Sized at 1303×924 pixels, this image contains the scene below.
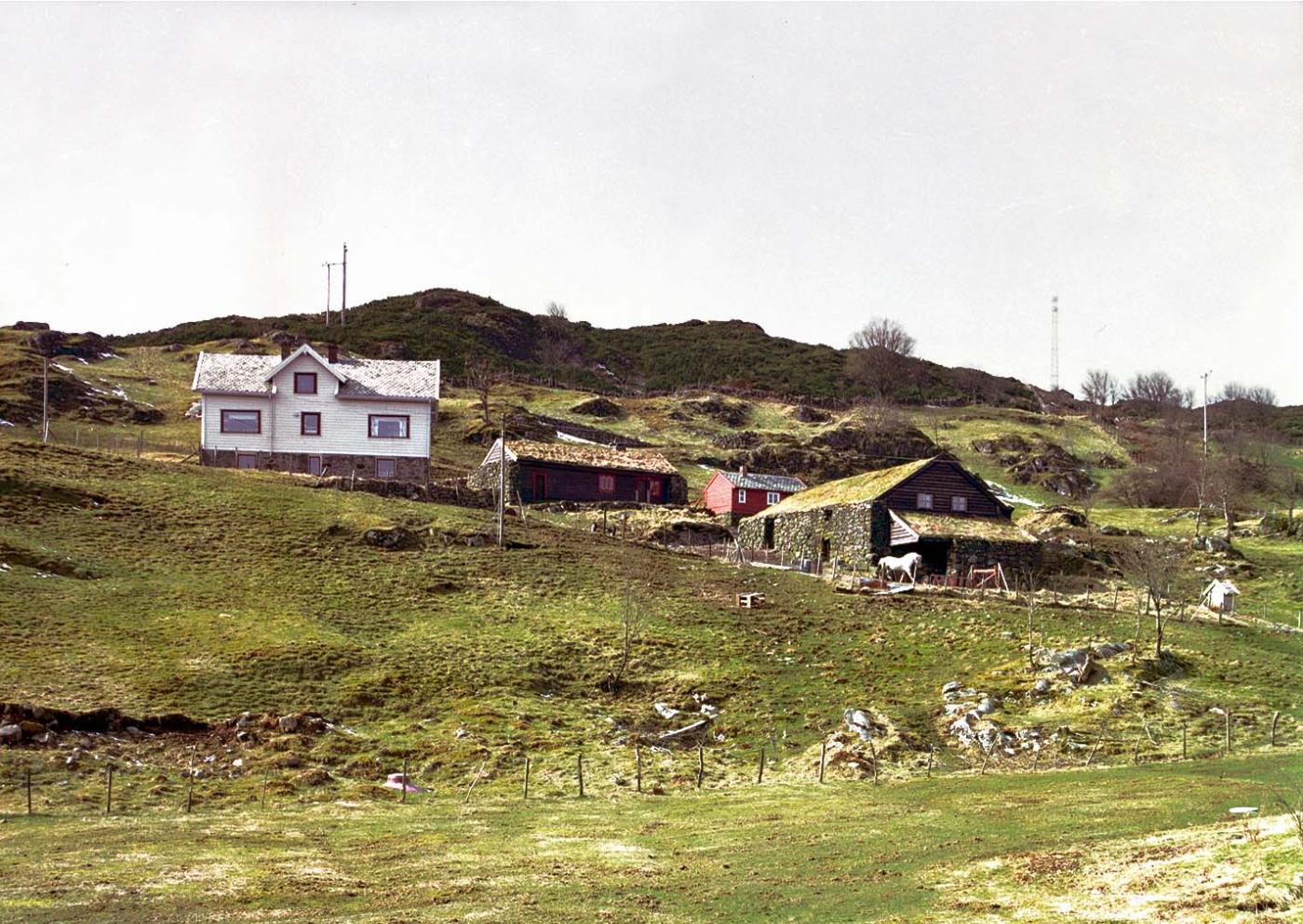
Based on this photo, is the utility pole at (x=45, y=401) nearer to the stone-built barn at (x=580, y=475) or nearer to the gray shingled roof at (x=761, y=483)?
the stone-built barn at (x=580, y=475)

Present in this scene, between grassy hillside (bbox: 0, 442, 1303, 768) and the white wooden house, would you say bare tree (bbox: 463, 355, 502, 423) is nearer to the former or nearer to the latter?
the white wooden house

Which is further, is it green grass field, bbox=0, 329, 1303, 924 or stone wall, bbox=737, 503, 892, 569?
stone wall, bbox=737, 503, 892, 569

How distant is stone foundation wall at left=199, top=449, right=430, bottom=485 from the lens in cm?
7775

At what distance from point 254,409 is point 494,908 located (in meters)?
65.4

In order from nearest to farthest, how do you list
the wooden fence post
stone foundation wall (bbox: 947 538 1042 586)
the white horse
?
the wooden fence post < the white horse < stone foundation wall (bbox: 947 538 1042 586)

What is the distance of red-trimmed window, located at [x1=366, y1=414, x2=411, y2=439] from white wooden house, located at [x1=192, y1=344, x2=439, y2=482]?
62 millimetres

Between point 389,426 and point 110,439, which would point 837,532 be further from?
point 110,439

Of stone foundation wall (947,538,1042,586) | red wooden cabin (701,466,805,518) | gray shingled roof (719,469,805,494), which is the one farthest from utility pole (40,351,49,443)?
stone foundation wall (947,538,1042,586)

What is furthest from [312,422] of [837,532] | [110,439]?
[837,532]

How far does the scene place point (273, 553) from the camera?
2218 inches

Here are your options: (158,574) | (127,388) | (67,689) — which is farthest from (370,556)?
(127,388)

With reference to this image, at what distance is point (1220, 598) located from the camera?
5816cm

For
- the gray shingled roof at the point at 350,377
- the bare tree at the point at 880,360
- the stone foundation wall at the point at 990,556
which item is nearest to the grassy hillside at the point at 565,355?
the bare tree at the point at 880,360

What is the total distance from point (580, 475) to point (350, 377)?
17.7 metres
